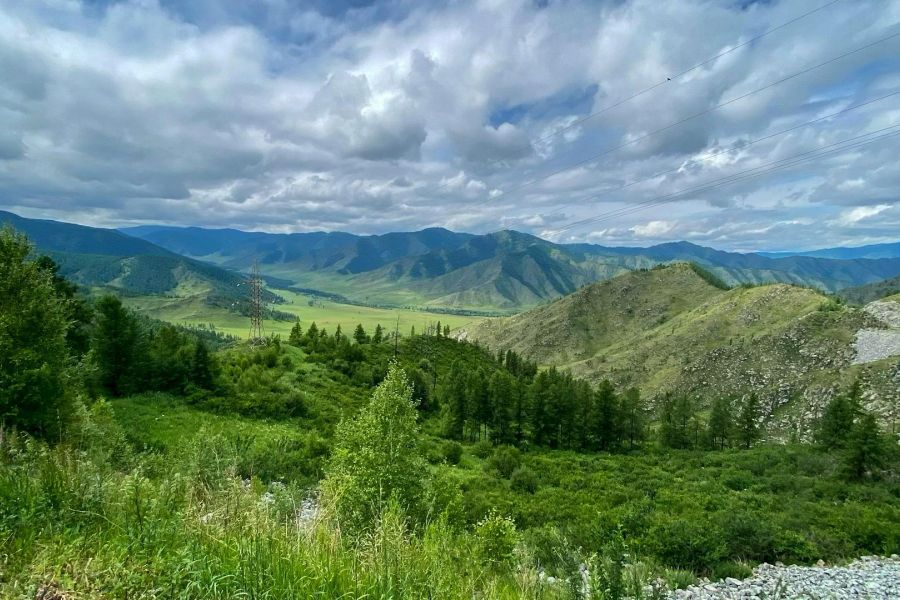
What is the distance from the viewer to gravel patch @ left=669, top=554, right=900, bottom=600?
51.1ft

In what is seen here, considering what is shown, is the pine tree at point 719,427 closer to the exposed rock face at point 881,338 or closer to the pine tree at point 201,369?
the exposed rock face at point 881,338

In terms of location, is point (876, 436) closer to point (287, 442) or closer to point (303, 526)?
point (287, 442)

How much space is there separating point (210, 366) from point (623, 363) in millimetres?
151354

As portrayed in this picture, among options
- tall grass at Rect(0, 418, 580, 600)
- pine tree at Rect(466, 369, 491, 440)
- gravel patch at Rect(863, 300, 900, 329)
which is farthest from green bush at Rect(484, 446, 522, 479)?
gravel patch at Rect(863, 300, 900, 329)

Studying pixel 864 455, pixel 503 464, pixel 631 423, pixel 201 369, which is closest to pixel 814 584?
pixel 503 464

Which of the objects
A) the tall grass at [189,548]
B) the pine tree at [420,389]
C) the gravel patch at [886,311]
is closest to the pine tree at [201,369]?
the pine tree at [420,389]

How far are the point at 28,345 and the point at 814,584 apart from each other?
32.6m

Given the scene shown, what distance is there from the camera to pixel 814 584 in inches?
670

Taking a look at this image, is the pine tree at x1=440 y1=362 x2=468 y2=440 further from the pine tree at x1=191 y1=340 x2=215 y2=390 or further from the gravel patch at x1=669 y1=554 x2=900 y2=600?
the gravel patch at x1=669 y1=554 x2=900 y2=600

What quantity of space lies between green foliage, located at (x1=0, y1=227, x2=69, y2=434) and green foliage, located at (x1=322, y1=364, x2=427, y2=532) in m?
10.9

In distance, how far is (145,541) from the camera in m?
4.90

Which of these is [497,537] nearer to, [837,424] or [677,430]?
[837,424]

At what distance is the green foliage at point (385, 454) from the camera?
1747cm

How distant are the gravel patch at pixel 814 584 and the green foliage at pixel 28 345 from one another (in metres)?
23.9
